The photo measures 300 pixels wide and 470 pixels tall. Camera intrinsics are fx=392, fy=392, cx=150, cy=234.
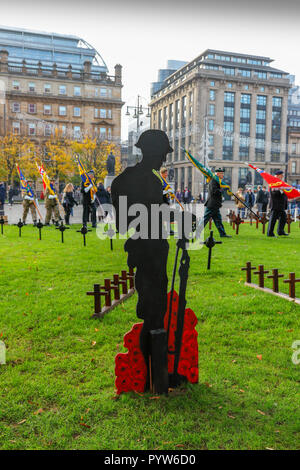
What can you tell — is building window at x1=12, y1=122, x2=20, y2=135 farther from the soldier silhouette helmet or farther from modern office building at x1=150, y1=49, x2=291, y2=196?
the soldier silhouette helmet

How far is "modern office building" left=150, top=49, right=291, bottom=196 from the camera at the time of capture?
65.4 m

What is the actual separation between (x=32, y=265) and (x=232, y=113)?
6559cm

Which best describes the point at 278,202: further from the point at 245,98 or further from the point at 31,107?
the point at 245,98

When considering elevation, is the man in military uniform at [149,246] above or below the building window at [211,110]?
below

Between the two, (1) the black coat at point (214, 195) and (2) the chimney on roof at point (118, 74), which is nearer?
(1) the black coat at point (214, 195)

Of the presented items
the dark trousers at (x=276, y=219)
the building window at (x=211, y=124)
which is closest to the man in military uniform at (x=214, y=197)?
the dark trousers at (x=276, y=219)

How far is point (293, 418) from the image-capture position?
121 inches

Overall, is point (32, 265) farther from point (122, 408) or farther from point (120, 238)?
point (122, 408)

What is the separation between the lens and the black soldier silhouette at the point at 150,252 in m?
3.21

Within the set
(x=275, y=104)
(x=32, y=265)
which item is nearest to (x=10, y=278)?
(x=32, y=265)

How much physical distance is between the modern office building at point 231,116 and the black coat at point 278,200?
51.8 m

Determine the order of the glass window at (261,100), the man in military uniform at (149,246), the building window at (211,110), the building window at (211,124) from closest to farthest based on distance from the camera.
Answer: the man in military uniform at (149,246)
the building window at (211,110)
the building window at (211,124)
the glass window at (261,100)

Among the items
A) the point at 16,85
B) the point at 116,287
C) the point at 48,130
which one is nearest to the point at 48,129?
the point at 48,130

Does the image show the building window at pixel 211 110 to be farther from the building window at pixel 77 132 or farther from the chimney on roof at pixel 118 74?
the building window at pixel 77 132
